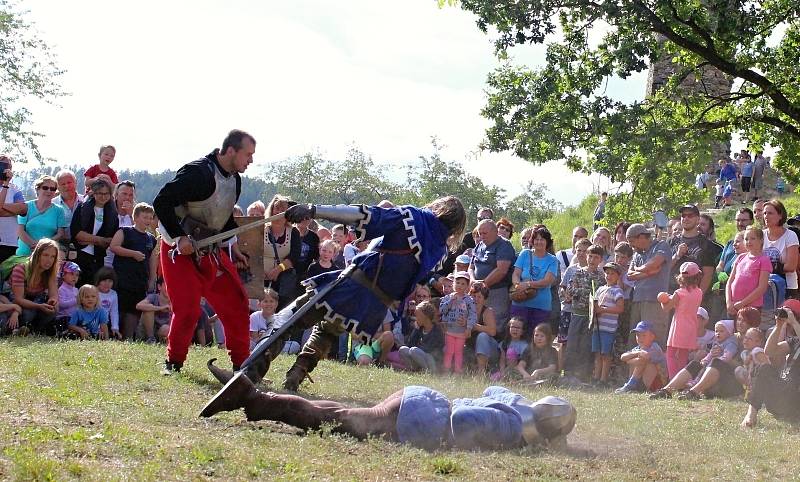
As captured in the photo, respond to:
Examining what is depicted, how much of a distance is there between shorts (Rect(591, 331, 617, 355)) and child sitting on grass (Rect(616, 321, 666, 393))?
332 millimetres

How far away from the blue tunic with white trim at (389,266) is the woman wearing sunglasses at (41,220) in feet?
17.3

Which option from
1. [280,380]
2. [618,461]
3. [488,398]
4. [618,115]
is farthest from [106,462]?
[618,115]

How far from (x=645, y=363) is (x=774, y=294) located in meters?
1.41

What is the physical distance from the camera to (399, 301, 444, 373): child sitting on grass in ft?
36.1

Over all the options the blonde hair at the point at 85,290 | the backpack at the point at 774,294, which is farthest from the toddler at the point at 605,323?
the blonde hair at the point at 85,290

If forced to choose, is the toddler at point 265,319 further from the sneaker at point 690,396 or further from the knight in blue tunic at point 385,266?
the sneaker at point 690,396

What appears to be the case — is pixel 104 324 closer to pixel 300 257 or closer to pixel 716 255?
pixel 300 257

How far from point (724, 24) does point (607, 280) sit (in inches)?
241

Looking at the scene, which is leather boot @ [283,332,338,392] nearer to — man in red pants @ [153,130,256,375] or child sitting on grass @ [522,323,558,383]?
man in red pants @ [153,130,256,375]

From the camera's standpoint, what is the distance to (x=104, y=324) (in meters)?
11.0

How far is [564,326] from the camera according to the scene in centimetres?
1117

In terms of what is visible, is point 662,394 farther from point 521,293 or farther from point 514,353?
point 521,293

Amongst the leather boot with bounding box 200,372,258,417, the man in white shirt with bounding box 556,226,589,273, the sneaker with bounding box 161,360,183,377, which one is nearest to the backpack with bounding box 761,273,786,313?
the man in white shirt with bounding box 556,226,589,273

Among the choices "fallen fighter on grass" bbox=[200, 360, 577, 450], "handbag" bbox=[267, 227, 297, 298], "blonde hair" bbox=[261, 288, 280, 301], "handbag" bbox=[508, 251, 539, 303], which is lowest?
"fallen fighter on grass" bbox=[200, 360, 577, 450]
